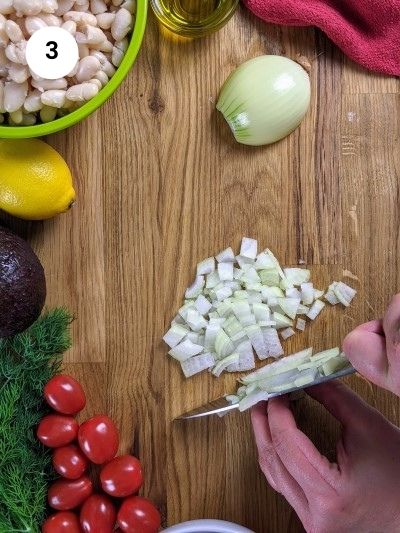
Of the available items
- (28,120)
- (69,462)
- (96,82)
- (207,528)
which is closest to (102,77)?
(96,82)

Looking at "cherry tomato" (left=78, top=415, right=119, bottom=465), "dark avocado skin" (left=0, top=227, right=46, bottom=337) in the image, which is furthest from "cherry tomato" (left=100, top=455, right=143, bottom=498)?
"dark avocado skin" (left=0, top=227, right=46, bottom=337)

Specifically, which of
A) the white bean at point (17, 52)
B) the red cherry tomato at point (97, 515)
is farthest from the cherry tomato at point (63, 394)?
the white bean at point (17, 52)

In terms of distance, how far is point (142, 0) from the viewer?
3.25ft

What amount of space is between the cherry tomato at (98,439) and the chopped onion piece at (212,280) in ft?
0.84

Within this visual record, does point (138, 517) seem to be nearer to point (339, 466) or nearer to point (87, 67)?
point (339, 466)

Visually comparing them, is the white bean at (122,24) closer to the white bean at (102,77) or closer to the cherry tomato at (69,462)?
the white bean at (102,77)

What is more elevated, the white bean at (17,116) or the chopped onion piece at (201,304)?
the white bean at (17,116)

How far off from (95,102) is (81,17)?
0.37 feet

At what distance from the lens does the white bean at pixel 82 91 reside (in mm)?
982

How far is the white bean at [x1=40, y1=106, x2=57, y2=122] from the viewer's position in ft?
3.31

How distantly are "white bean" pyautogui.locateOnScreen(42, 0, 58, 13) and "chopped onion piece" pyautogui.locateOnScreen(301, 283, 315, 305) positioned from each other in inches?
21.3

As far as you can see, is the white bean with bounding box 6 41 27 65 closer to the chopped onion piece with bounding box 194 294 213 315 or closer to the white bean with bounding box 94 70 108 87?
the white bean with bounding box 94 70 108 87

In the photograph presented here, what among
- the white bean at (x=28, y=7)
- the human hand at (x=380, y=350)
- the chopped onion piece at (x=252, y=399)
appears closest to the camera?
the human hand at (x=380, y=350)

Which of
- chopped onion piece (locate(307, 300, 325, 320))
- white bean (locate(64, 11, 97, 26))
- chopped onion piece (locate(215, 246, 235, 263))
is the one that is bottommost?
chopped onion piece (locate(307, 300, 325, 320))
